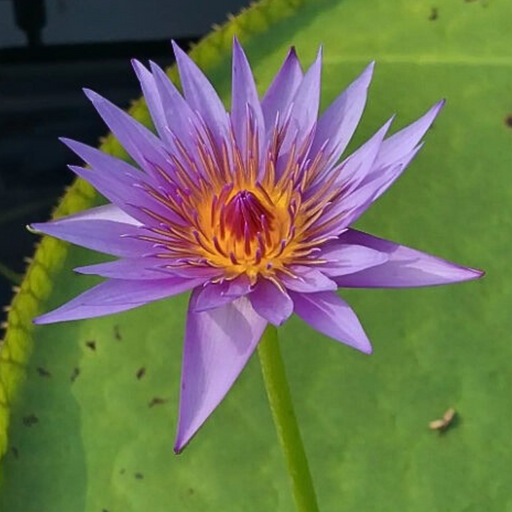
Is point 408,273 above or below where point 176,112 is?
below

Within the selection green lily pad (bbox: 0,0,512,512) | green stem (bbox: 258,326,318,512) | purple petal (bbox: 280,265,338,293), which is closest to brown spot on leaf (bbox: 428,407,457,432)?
green lily pad (bbox: 0,0,512,512)

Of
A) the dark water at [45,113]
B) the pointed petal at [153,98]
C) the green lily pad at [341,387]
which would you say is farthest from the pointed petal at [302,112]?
the dark water at [45,113]

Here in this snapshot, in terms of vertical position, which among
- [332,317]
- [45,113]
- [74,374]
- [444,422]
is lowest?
[444,422]

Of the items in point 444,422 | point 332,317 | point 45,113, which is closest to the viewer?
point 332,317

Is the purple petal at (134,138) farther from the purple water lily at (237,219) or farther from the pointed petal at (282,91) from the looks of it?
the pointed petal at (282,91)

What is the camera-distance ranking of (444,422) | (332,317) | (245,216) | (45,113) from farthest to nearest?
(45,113)
(444,422)
(245,216)
(332,317)

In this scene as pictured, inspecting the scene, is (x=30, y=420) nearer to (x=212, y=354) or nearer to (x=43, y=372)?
(x=43, y=372)

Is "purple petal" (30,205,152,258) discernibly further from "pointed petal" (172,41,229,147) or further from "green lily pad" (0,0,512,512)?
"green lily pad" (0,0,512,512)

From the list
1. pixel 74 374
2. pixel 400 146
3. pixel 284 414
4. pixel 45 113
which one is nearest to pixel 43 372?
pixel 74 374
